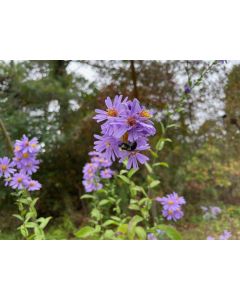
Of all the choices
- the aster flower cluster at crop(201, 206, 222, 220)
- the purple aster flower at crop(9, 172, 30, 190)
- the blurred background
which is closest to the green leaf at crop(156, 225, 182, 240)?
the purple aster flower at crop(9, 172, 30, 190)

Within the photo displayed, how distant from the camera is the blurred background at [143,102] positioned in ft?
11.9

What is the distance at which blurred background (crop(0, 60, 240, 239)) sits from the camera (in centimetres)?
363

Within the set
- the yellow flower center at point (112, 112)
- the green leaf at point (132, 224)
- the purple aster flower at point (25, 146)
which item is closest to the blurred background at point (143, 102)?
the purple aster flower at point (25, 146)

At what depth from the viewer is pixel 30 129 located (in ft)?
11.7

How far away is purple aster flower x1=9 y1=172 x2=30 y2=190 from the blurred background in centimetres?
172

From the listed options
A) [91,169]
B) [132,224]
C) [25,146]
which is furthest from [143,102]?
[132,224]

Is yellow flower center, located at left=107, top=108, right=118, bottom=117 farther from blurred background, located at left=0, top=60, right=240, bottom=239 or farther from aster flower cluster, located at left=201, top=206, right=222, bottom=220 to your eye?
aster flower cluster, located at left=201, top=206, right=222, bottom=220

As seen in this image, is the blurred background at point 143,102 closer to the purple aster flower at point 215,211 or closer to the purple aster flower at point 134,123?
the purple aster flower at point 215,211

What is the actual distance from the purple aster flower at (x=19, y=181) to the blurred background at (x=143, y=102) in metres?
1.72

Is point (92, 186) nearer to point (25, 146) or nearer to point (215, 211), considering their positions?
point (25, 146)

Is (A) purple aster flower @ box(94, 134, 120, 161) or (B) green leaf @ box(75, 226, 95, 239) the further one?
(B) green leaf @ box(75, 226, 95, 239)

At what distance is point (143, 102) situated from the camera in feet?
12.8

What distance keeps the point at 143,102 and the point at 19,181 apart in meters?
2.29
